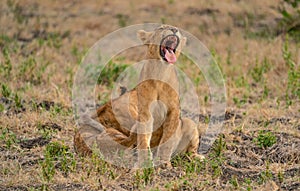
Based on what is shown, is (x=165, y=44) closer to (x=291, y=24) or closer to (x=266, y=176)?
(x=266, y=176)

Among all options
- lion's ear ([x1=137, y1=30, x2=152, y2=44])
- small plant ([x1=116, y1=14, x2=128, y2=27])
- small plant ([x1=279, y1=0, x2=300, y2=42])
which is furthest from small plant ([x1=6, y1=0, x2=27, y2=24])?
lion's ear ([x1=137, y1=30, x2=152, y2=44])

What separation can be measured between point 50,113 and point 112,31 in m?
4.62

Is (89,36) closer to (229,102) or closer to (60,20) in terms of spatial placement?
(60,20)

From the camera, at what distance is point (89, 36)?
1159 cm

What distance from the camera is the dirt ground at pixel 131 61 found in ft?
18.4

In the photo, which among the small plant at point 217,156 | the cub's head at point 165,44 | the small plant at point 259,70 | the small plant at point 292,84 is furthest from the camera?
the small plant at point 259,70

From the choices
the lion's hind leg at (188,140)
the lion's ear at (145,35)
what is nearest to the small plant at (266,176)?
the lion's hind leg at (188,140)

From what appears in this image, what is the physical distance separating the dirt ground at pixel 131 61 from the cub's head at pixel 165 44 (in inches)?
37.0

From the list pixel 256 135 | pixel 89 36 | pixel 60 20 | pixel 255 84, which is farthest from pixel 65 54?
pixel 256 135

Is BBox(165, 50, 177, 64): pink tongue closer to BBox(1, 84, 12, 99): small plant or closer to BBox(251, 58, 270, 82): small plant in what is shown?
BBox(1, 84, 12, 99): small plant

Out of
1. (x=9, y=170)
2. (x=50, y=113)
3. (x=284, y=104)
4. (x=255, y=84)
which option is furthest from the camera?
(x=255, y=84)

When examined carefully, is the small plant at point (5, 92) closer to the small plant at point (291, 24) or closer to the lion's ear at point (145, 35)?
the lion's ear at point (145, 35)

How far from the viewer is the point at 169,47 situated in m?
5.93

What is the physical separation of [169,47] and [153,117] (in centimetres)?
64
